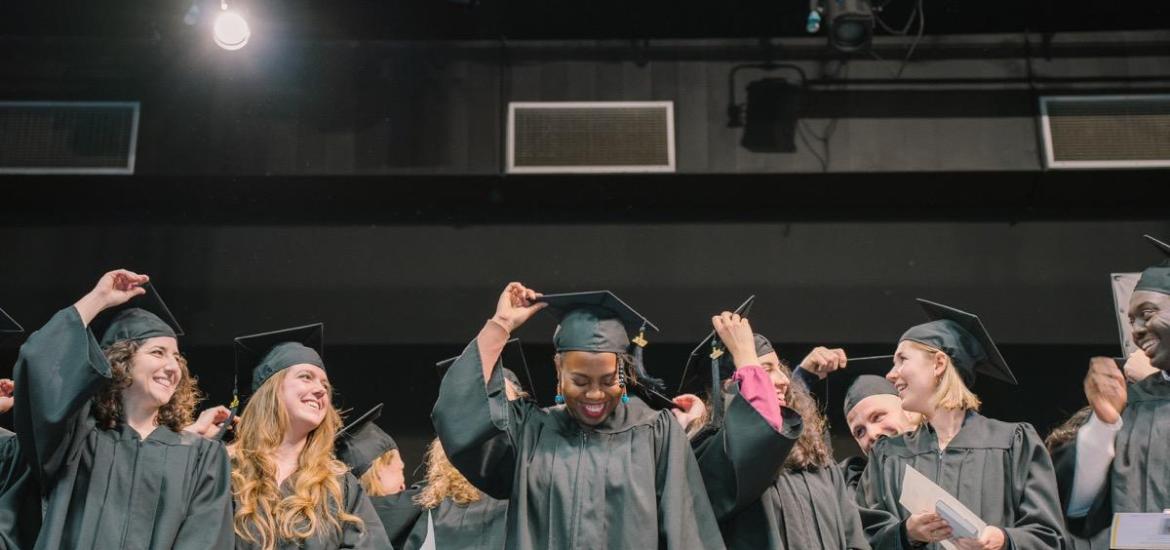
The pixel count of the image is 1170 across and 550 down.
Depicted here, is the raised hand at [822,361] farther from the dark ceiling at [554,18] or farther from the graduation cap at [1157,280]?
the dark ceiling at [554,18]

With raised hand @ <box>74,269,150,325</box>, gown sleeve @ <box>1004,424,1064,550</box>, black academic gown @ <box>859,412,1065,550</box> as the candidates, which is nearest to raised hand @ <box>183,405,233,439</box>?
raised hand @ <box>74,269,150,325</box>

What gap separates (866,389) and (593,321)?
5.71 feet

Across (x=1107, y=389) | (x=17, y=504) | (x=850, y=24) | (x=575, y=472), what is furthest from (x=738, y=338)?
(x=850, y=24)

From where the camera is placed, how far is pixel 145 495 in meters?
3.55

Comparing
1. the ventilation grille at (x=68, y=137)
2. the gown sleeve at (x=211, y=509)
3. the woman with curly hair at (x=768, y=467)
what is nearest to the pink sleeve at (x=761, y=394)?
the woman with curly hair at (x=768, y=467)

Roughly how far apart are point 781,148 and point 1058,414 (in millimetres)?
1909

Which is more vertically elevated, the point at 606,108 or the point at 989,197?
the point at 606,108

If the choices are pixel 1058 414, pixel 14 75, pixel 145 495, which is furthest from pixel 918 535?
pixel 14 75

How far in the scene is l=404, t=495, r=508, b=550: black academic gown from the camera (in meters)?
4.19

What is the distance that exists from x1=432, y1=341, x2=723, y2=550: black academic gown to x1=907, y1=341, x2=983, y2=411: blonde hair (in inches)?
40.5

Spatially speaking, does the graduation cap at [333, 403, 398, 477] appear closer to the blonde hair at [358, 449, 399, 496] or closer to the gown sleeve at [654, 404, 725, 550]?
the blonde hair at [358, 449, 399, 496]

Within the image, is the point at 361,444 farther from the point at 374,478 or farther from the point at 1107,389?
the point at 1107,389

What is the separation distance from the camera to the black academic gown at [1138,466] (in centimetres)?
368

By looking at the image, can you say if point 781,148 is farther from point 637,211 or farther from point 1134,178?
point 1134,178
